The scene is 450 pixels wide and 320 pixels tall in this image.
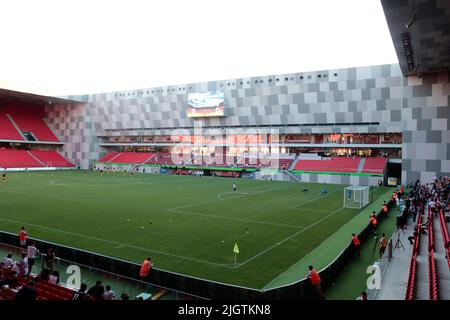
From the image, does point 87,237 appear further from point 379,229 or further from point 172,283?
point 379,229

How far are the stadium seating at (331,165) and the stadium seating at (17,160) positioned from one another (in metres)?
53.3

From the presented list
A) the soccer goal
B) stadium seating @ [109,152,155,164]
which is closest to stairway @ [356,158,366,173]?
the soccer goal

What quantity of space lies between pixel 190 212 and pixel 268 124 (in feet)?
129

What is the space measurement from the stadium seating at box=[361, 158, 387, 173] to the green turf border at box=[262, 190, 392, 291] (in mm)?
31950

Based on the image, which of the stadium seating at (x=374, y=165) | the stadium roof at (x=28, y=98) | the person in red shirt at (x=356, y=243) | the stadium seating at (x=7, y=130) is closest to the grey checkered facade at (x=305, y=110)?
the stadium roof at (x=28, y=98)

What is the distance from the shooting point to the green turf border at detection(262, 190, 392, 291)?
40.7ft

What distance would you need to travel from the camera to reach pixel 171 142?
75688 millimetres

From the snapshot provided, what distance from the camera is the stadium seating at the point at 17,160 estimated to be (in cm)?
6812

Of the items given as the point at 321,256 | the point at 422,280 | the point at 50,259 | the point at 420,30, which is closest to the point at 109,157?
the point at 420,30

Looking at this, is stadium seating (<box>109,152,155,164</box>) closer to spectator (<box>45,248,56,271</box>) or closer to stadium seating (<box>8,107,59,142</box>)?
stadium seating (<box>8,107,59,142</box>)

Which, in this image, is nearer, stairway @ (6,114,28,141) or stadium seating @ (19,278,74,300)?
stadium seating @ (19,278,74,300)

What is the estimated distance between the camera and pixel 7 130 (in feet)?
243

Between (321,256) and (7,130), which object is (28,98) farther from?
(321,256)
